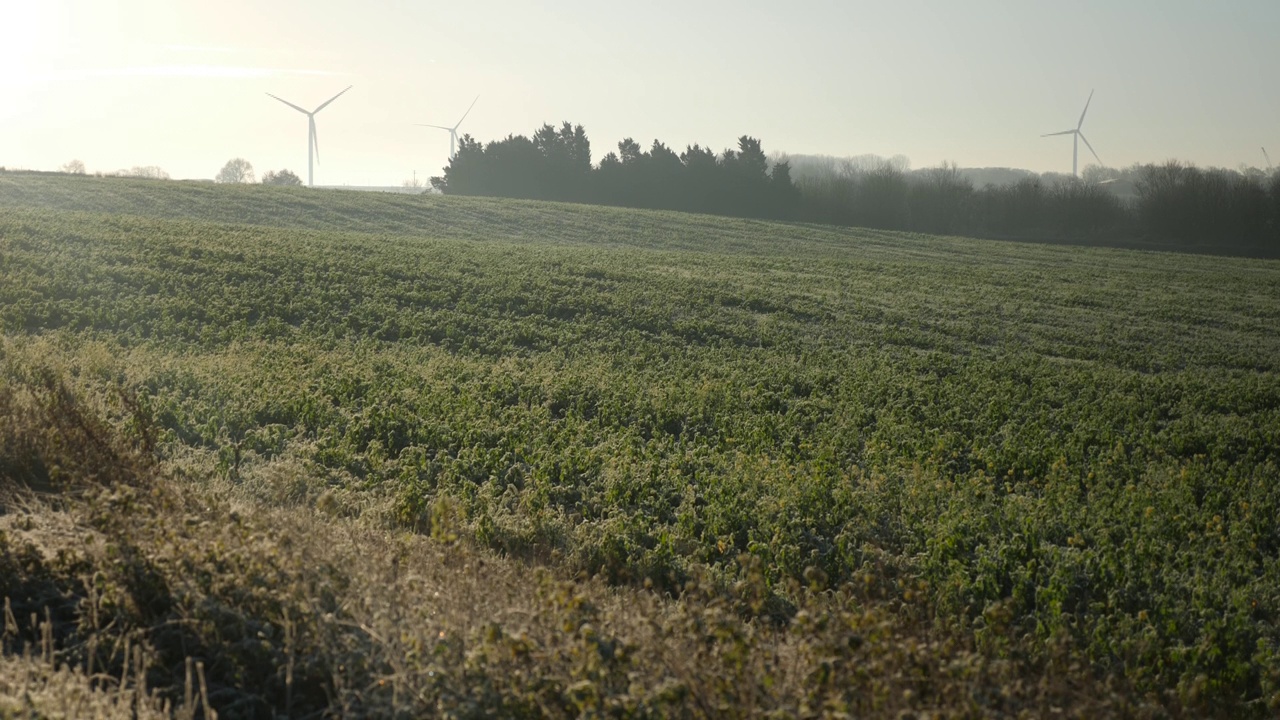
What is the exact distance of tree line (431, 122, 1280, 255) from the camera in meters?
75.1

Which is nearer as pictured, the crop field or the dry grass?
the dry grass

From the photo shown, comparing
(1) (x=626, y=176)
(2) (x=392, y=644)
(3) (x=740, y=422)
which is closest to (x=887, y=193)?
(1) (x=626, y=176)

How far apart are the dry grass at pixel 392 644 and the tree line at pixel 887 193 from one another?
72.5m

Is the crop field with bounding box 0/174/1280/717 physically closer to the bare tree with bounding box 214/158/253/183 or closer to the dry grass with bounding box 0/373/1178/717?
the dry grass with bounding box 0/373/1178/717

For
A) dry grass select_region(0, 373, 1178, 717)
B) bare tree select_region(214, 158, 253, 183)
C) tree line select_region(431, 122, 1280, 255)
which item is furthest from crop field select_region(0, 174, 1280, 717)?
bare tree select_region(214, 158, 253, 183)

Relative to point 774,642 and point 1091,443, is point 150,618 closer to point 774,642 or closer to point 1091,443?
point 774,642

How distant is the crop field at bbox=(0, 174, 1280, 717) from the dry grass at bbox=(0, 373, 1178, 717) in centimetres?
55

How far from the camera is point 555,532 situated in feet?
37.5

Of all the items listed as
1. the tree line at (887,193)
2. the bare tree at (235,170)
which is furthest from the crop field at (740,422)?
the bare tree at (235,170)

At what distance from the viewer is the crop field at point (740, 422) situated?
32.9ft

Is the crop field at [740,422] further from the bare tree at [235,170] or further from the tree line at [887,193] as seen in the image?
the bare tree at [235,170]

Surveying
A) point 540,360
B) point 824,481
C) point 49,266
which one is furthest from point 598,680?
point 49,266

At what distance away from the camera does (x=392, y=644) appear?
20.8ft

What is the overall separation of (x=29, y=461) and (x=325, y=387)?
21.7ft
